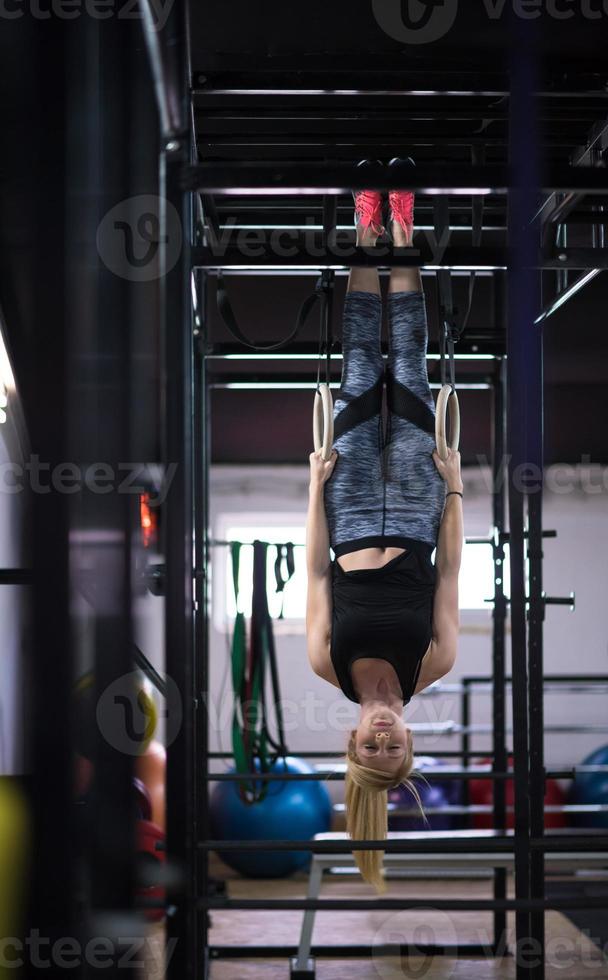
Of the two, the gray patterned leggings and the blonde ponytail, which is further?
the blonde ponytail

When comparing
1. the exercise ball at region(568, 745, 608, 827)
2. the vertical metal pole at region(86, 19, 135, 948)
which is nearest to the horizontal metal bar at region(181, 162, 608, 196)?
the vertical metal pole at region(86, 19, 135, 948)

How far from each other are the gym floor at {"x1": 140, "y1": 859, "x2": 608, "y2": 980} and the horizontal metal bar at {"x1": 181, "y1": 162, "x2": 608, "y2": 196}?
2866 millimetres

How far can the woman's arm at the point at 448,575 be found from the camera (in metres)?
2.64

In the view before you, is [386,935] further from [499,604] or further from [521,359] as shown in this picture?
[521,359]

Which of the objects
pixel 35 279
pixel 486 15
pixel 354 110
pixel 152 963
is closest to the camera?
pixel 35 279

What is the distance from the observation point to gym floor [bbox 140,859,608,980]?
399 cm

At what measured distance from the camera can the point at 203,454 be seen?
11.0 ft

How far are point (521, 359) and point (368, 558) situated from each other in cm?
96

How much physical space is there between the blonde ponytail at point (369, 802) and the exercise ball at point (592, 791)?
3.67m

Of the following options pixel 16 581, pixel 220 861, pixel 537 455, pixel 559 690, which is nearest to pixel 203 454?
pixel 537 455

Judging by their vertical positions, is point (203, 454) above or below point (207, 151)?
below

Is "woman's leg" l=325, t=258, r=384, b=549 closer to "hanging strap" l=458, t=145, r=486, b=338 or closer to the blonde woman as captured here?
the blonde woman

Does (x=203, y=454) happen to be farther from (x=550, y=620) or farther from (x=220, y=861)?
(x=550, y=620)

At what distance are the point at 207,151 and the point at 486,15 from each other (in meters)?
0.91
